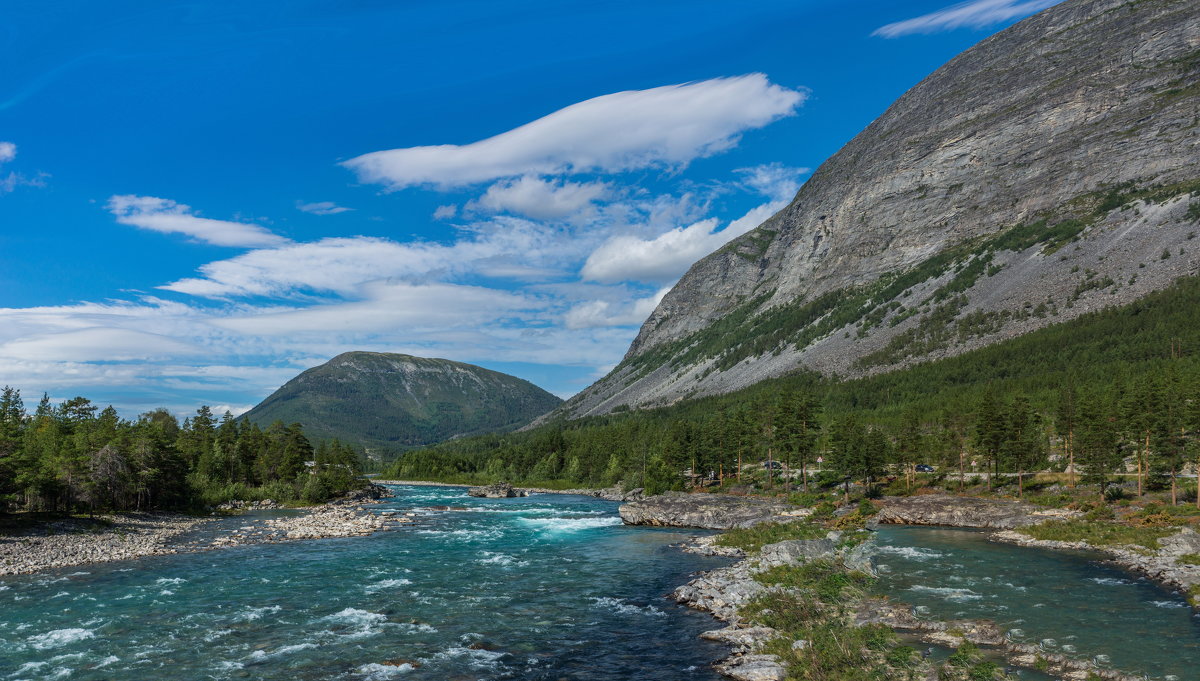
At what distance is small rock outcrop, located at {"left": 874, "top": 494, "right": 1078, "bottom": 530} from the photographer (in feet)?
203

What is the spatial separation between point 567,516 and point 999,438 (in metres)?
57.4

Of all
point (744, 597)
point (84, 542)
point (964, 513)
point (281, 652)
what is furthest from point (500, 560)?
point (964, 513)

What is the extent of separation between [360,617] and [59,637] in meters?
12.1

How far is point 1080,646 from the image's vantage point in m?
24.8

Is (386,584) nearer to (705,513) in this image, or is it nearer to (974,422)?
(705,513)

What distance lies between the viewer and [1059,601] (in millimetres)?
32094

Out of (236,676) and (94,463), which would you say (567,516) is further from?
(236,676)

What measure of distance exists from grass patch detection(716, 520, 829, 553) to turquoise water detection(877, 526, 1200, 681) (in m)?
5.37

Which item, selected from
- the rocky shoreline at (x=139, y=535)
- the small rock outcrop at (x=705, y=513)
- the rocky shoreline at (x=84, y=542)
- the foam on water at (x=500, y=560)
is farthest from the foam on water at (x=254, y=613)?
the small rock outcrop at (x=705, y=513)

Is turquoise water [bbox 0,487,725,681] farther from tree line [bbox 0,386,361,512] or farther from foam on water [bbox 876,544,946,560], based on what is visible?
tree line [bbox 0,386,361,512]

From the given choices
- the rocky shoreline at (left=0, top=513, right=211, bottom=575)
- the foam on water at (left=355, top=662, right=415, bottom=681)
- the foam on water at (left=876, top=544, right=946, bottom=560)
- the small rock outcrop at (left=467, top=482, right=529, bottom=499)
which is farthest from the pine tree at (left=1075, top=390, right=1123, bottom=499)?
the small rock outcrop at (left=467, top=482, right=529, bottom=499)

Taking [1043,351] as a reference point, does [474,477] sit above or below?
below

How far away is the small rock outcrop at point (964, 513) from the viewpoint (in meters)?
61.8

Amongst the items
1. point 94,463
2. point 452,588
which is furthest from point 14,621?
point 94,463
